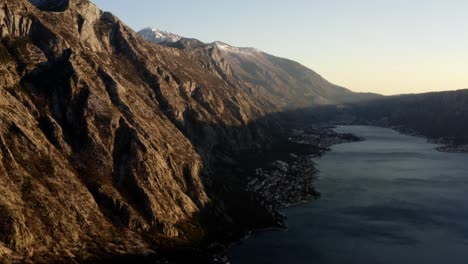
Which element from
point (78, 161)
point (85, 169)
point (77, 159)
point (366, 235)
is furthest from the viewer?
point (366, 235)

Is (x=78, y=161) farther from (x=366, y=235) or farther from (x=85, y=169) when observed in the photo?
(x=366, y=235)

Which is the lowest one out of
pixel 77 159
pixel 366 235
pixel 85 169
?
pixel 366 235

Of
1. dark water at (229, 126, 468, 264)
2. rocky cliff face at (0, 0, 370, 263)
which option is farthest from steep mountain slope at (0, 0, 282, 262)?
dark water at (229, 126, 468, 264)

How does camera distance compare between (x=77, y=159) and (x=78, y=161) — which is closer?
(x=78, y=161)

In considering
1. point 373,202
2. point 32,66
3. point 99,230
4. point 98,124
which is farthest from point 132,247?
point 373,202

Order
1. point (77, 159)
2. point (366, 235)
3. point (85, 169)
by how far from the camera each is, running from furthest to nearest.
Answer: point (366, 235)
point (77, 159)
point (85, 169)

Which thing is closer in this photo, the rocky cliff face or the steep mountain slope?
the rocky cliff face

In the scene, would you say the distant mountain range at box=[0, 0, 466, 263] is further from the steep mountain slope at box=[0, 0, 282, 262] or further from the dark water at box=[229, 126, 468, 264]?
the dark water at box=[229, 126, 468, 264]

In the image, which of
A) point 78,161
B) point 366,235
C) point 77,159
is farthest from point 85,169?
point 366,235

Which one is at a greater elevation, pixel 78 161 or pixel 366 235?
pixel 78 161
